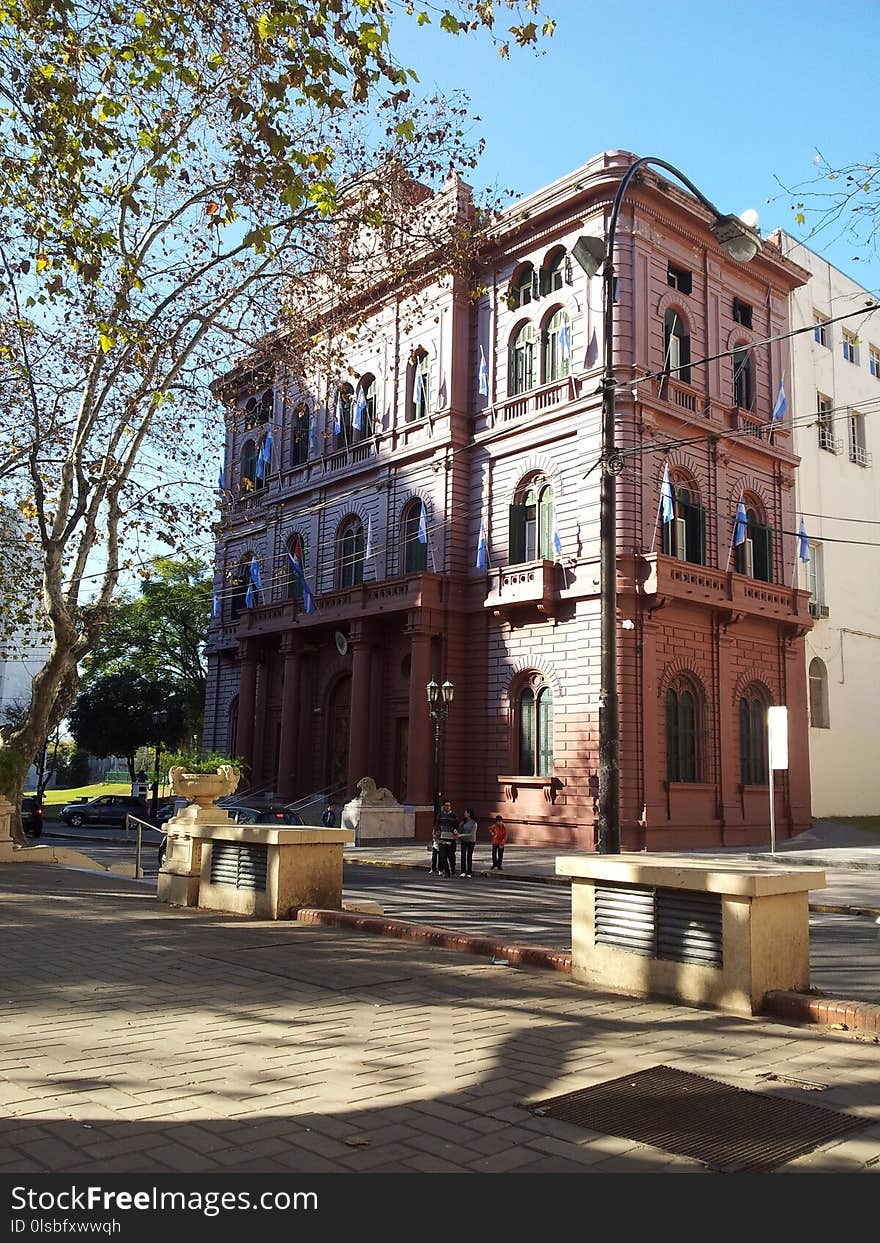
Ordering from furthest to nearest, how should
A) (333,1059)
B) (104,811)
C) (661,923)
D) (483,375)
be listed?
(104,811) → (483,375) → (661,923) → (333,1059)

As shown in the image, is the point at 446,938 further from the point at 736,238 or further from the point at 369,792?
the point at 369,792

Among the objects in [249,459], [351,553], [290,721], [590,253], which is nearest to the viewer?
[590,253]

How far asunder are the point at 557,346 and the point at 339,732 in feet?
48.6

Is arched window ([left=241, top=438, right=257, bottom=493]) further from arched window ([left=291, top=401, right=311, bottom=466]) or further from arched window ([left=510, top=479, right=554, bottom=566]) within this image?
arched window ([left=510, top=479, right=554, bottom=566])

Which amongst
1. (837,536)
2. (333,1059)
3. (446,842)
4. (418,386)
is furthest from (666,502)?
(333,1059)

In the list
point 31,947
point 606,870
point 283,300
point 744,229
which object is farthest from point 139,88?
point 606,870

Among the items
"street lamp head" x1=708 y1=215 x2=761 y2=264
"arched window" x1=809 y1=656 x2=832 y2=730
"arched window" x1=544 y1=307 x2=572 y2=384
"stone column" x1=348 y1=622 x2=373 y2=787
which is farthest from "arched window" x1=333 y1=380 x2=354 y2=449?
"street lamp head" x1=708 y1=215 x2=761 y2=264

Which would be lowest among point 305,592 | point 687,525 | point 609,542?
point 609,542

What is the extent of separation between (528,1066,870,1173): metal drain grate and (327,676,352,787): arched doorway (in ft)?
97.3

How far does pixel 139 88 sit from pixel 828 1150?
13626 mm

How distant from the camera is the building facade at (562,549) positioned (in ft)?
90.1

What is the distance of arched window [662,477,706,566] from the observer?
2912cm

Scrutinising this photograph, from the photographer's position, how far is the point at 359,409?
1383 inches

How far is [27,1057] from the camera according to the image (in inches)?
212
